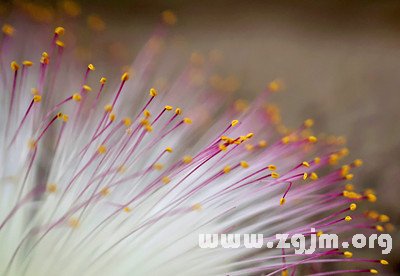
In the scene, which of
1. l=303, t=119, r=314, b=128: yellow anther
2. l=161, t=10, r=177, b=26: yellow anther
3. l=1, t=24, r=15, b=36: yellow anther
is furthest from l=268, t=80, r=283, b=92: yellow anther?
l=1, t=24, r=15, b=36: yellow anther

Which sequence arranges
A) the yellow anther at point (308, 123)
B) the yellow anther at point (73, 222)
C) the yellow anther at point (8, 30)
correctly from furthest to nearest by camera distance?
the yellow anther at point (308, 123)
the yellow anther at point (8, 30)
the yellow anther at point (73, 222)

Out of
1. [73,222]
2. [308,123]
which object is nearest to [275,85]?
[308,123]

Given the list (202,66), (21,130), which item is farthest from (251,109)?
(21,130)

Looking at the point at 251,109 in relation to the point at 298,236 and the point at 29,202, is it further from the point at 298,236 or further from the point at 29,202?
the point at 29,202

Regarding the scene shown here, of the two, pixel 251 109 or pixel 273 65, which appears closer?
pixel 251 109

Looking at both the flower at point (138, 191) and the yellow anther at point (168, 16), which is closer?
the flower at point (138, 191)

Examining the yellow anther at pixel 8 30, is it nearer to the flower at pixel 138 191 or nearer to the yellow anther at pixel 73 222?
the flower at pixel 138 191

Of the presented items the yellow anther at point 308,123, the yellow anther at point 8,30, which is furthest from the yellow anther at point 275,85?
the yellow anther at point 8,30
